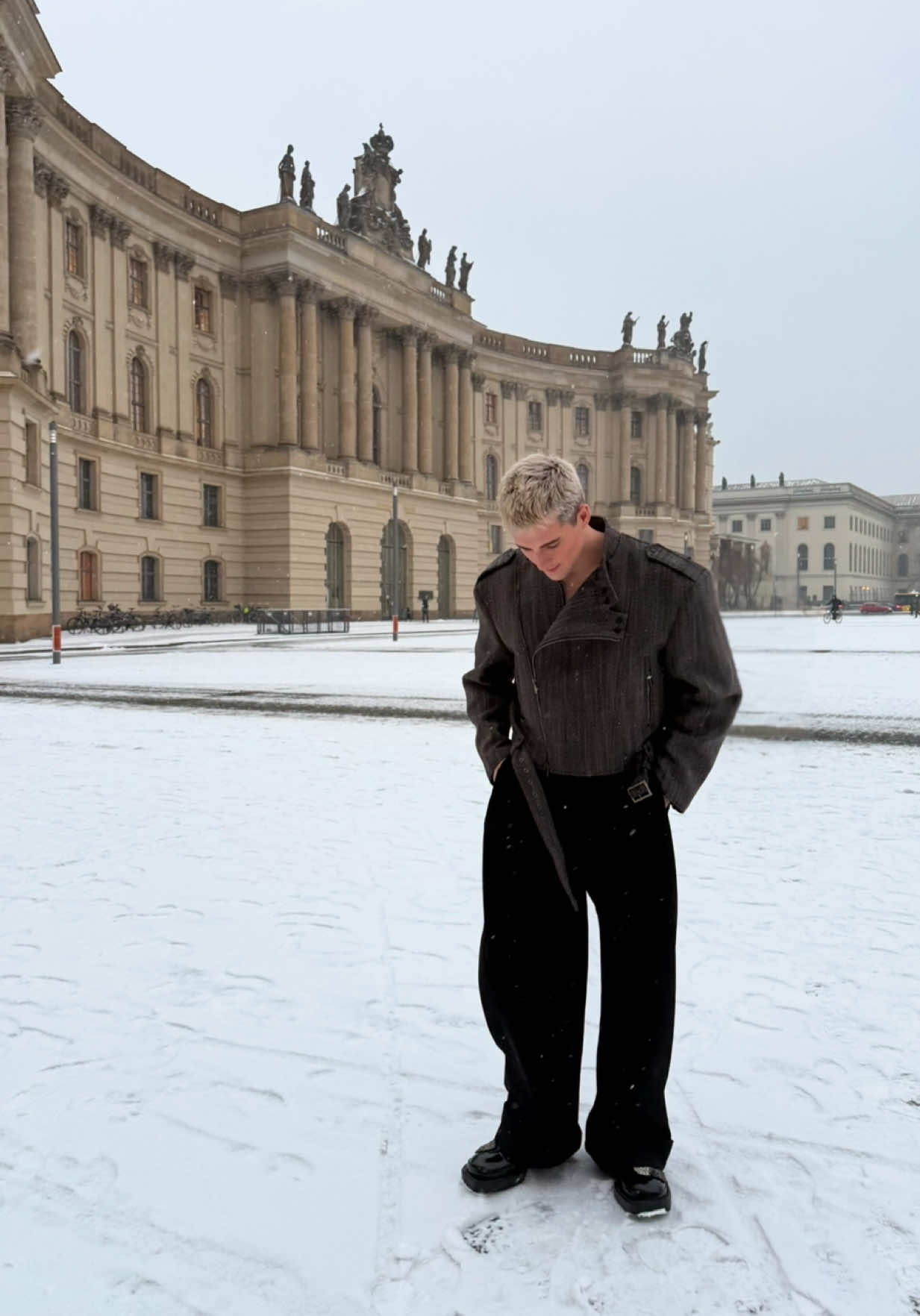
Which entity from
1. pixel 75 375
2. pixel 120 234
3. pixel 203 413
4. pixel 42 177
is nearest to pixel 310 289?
pixel 203 413

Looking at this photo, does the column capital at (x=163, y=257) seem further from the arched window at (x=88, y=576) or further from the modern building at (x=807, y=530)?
the modern building at (x=807, y=530)

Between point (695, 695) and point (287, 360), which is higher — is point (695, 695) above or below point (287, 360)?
below

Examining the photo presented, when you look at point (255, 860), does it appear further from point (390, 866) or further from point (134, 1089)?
point (134, 1089)

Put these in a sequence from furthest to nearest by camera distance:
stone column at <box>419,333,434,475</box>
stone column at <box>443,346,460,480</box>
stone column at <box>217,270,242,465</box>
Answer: stone column at <box>443,346,460,480</box> → stone column at <box>419,333,434,475</box> → stone column at <box>217,270,242,465</box>

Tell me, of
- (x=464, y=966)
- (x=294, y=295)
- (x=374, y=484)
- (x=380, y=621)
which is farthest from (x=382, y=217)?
(x=464, y=966)

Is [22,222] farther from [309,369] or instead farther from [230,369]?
[309,369]

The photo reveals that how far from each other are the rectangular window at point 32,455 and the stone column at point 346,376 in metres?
20.2

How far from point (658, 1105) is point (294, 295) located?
47304 mm

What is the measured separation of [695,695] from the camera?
8.13 ft

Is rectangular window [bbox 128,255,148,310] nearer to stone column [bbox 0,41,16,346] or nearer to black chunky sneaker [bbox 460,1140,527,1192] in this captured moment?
stone column [bbox 0,41,16,346]

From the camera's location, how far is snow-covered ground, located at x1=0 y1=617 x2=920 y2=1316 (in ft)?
7.35

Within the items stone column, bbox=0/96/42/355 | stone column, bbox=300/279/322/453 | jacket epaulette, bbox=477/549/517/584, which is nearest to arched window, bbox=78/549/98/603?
stone column, bbox=0/96/42/355

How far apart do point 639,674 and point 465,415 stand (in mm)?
57550

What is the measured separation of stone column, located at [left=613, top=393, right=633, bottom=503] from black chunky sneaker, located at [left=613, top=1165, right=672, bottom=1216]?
7141 cm
